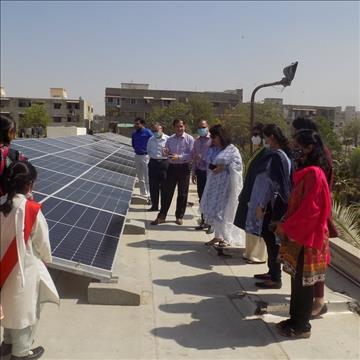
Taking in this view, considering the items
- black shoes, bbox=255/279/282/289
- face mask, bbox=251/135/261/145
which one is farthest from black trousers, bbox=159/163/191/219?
black shoes, bbox=255/279/282/289

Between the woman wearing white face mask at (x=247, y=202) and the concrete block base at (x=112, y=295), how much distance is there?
5.30 feet

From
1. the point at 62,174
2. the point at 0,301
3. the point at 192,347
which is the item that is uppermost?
the point at 62,174

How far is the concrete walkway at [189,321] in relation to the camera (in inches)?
138

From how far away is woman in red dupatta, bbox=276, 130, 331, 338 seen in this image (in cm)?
357

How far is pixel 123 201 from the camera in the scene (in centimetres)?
670

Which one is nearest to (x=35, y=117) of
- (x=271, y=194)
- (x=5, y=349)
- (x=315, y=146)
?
(x=271, y=194)

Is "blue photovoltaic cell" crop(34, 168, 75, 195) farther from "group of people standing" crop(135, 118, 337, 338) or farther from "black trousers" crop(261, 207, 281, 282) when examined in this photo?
"black trousers" crop(261, 207, 281, 282)

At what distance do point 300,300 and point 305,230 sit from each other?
0.60 metres

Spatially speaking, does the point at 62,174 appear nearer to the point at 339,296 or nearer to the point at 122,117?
the point at 339,296

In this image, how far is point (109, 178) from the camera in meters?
8.05

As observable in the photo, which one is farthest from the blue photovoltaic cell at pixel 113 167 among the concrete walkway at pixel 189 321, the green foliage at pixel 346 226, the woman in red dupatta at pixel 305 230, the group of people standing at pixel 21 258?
the group of people standing at pixel 21 258

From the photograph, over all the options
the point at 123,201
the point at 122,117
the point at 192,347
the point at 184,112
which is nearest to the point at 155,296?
the point at 192,347

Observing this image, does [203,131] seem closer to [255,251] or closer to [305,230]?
[255,251]

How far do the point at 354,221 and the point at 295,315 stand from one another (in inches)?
161
